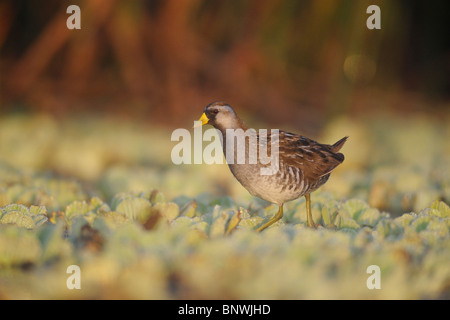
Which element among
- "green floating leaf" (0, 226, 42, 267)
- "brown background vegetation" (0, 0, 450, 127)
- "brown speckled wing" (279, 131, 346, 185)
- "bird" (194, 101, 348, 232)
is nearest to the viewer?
"green floating leaf" (0, 226, 42, 267)

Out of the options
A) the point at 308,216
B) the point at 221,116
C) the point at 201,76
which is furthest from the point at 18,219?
the point at 201,76

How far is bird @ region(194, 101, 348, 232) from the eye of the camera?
2539 mm

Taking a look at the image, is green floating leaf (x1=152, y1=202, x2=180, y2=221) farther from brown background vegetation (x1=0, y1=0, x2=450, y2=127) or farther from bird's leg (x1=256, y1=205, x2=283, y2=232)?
brown background vegetation (x1=0, y1=0, x2=450, y2=127)

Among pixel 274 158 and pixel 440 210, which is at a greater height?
pixel 274 158

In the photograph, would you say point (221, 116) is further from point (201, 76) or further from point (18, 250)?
point (201, 76)

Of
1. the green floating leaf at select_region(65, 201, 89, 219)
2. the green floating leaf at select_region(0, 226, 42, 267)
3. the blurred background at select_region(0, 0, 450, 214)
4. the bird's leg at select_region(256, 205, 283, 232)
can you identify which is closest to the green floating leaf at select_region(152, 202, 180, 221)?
the green floating leaf at select_region(65, 201, 89, 219)

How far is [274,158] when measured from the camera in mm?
2586

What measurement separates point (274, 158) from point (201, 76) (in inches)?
137

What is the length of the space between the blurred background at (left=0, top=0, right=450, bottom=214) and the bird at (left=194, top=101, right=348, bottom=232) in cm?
147

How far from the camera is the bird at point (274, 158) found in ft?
8.33

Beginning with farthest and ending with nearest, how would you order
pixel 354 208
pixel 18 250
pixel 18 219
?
1. pixel 354 208
2. pixel 18 219
3. pixel 18 250

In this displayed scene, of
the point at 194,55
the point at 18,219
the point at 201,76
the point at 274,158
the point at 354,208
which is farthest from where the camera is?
the point at 201,76

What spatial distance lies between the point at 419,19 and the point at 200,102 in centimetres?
306

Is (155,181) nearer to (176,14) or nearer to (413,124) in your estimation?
(176,14)
